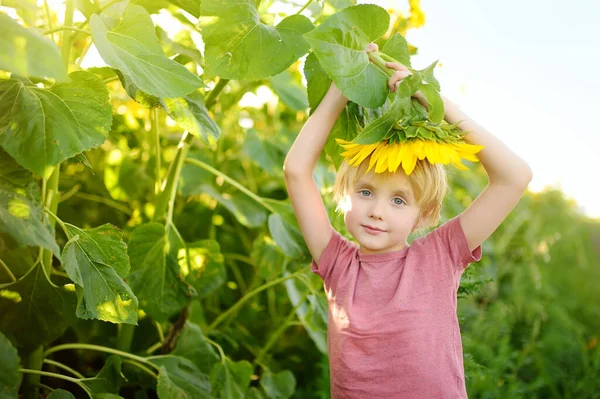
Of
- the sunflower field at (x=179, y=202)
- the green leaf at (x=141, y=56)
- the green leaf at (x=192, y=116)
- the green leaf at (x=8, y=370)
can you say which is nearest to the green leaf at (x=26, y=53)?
the sunflower field at (x=179, y=202)

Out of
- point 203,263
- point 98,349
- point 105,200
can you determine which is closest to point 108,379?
point 98,349

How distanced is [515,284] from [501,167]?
6.35 feet

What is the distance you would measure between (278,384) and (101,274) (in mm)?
776

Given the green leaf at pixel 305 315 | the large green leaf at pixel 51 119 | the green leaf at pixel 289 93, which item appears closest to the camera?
the large green leaf at pixel 51 119

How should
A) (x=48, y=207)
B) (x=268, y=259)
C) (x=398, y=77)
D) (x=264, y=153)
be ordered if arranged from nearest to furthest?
(x=398, y=77) → (x=48, y=207) → (x=268, y=259) → (x=264, y=153)

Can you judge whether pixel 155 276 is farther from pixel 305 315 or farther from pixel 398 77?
pixel 398 77

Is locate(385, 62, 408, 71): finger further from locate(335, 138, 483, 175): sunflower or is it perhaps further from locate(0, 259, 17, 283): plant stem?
locate(0, 259, 17, 283): plant stem

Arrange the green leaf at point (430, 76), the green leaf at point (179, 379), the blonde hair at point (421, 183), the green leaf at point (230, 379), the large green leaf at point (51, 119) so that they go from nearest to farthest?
1. the large green leaf at point (51, 119)
2. the green leaf at point (430, 76)
3. the blonde hair at point (421, 183)
4. the green leaf at point (179, 379)
5. the green leaf at point (230, 379)

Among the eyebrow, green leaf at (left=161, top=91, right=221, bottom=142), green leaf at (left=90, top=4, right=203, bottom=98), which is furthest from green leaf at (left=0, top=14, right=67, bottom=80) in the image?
the eyebrow

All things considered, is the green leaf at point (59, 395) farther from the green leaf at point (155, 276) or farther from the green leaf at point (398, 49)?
the green leaf at point (398, 49)

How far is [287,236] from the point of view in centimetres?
142

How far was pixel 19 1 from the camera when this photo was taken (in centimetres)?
99

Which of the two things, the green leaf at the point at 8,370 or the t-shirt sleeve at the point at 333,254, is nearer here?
the green leaf at the point at 8,370

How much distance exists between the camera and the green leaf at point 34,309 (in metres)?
1.08
